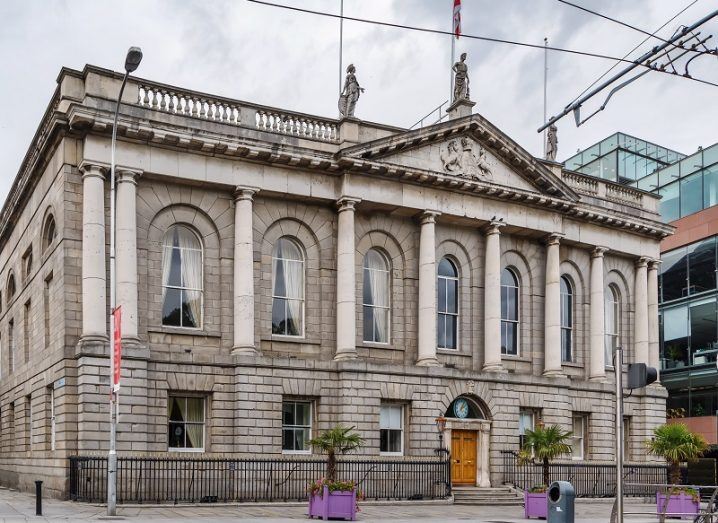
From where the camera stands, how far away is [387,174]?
36.3m

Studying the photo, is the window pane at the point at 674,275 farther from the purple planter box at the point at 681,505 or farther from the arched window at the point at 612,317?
the purple planter box at the point at 681,505

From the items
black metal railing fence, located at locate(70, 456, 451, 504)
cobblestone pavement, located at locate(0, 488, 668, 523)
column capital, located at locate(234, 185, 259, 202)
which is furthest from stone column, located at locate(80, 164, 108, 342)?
cobblestone pavement, located at locate(0, 488, 668, 523)

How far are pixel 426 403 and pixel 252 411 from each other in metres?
7.06

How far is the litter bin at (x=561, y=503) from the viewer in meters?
18.0

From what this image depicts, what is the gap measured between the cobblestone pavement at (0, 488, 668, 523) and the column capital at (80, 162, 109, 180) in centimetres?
1012

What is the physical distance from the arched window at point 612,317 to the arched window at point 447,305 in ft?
30.7

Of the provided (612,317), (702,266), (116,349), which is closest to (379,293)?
(612,317)

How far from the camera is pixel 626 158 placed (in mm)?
63375

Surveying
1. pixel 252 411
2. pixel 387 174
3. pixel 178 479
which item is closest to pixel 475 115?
pixel 387 174

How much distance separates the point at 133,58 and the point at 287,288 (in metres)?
12.7

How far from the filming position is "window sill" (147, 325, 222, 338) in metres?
32.3

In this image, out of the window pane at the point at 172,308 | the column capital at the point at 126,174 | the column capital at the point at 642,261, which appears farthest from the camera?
the column capital at the point at 642,261

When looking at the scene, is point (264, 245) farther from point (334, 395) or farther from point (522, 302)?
point (522, 302)

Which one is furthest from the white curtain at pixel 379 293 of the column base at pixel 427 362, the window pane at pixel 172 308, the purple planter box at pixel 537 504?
the purple planter box at pixel 537 504
